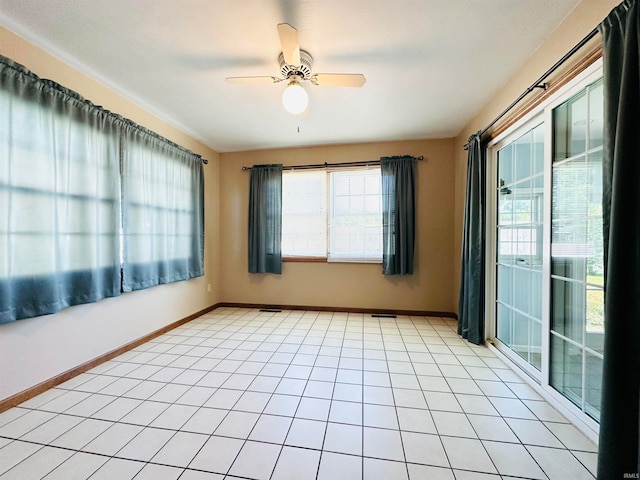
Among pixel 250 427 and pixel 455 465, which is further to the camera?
pixel 250 427

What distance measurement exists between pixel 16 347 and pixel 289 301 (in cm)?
291

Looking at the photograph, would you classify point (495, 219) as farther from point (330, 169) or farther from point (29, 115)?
point (29, 115)

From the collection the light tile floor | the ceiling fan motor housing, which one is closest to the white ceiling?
the ceiling fan motor housing

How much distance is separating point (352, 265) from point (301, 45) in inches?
112

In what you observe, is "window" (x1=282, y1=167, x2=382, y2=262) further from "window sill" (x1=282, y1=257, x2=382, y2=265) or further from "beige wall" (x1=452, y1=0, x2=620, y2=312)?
"beige wall" (x1=452, y1=0, x2=620, y2=312)

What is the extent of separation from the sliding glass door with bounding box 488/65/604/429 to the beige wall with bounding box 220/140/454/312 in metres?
1.18

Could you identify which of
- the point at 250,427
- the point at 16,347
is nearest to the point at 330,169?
the point at 250,427

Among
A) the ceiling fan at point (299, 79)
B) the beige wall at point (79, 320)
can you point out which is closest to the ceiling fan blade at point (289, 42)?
the ceiling fan at point (299, 79)

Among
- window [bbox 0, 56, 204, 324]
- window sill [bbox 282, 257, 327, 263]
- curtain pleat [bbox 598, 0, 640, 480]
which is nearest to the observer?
curtain pleat [bbox 598, 0, 640, 480]

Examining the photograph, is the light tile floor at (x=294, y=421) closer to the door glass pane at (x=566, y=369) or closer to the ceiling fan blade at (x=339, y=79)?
the door glass pane at (x=566, y=369)

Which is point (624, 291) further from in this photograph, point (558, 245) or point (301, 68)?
point (301, 68)

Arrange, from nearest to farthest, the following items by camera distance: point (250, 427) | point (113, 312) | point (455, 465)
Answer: point (455, 465) < point (250, 427) < point (113, 312)

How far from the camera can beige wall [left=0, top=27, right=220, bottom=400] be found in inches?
69.9

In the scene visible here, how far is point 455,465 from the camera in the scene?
131cm
